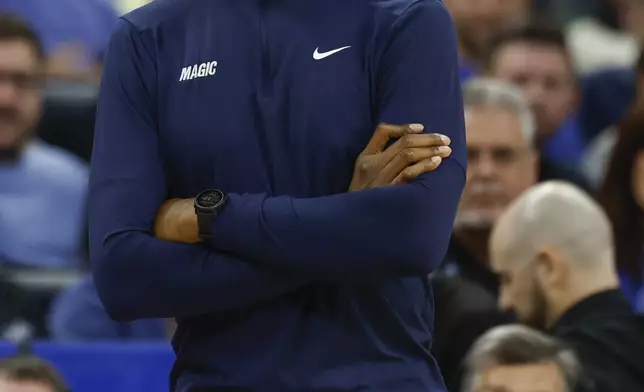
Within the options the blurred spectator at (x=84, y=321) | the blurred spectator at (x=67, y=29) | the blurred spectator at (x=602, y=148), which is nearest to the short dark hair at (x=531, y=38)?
the blurred spectator at (x=602, y=148)

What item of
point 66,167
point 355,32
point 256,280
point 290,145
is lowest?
point 66,167

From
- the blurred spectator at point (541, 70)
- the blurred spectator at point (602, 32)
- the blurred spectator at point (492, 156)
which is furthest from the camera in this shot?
the blurred spectator at point (602, 32)

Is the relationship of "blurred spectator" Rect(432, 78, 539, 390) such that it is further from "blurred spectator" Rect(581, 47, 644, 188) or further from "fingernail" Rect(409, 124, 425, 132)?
"fingernail" Rect(409, 124, 425, 132)

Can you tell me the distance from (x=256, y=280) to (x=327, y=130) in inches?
11.4

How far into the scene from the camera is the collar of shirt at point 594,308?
3988 mm

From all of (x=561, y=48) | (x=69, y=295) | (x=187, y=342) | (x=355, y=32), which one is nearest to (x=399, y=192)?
(x=355, y=32)

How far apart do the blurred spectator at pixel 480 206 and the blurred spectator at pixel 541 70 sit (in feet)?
2.45

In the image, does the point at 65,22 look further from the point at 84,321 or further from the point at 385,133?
the point at 385,133

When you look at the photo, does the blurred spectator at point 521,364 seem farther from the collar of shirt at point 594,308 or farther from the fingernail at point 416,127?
the fingernail at point 416,127

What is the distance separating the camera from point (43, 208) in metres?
5.78

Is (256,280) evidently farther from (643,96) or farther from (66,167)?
(643,96)

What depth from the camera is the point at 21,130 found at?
230 inches

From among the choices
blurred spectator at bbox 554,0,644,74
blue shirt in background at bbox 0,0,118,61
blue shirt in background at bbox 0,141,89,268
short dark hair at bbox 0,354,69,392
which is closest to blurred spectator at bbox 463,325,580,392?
short dark hair at bbox 0,354,69,392

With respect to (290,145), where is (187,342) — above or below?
below
